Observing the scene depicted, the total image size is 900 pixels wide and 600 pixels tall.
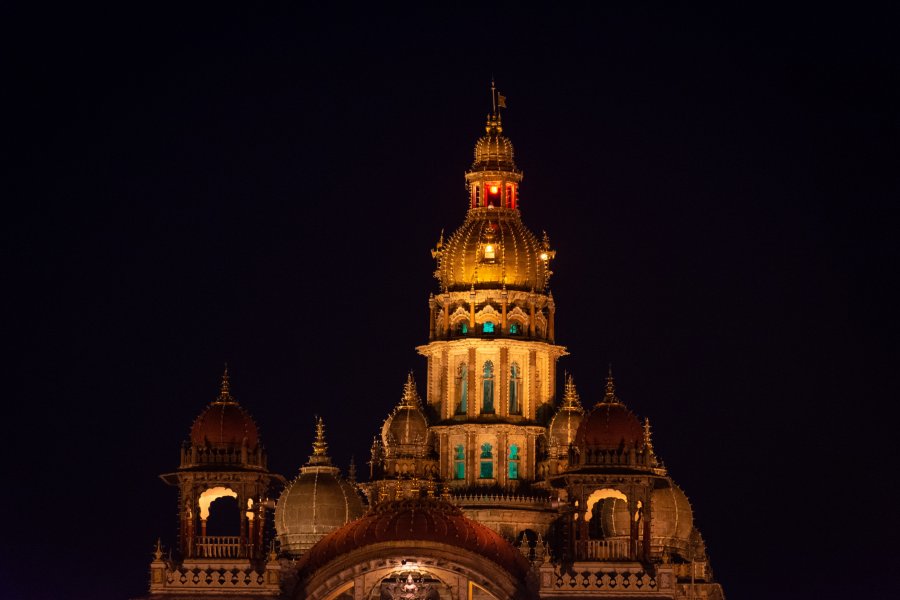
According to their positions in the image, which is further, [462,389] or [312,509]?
[462,389]

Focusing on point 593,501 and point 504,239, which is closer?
A: point 593,501

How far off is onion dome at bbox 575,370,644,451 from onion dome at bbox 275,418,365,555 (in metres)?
14.8

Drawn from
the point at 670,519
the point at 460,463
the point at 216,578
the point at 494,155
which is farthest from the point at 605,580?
the point at 494,155

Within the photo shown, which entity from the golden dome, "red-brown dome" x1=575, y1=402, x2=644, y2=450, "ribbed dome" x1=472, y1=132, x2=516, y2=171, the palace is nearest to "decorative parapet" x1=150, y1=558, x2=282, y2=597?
the palace

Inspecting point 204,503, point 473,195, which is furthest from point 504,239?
point 204,503

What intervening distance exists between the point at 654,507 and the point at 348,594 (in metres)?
17.2

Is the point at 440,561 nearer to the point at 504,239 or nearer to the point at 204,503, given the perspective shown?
the point at 204,503

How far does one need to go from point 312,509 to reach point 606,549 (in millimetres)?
16728

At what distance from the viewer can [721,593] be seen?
140 m

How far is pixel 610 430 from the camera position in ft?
414

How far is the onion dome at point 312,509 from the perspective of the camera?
139375 mm

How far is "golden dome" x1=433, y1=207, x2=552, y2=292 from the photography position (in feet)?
474

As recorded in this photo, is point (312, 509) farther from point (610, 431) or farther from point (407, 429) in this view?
point (610, 431)

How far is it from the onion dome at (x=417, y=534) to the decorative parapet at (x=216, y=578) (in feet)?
4.57
